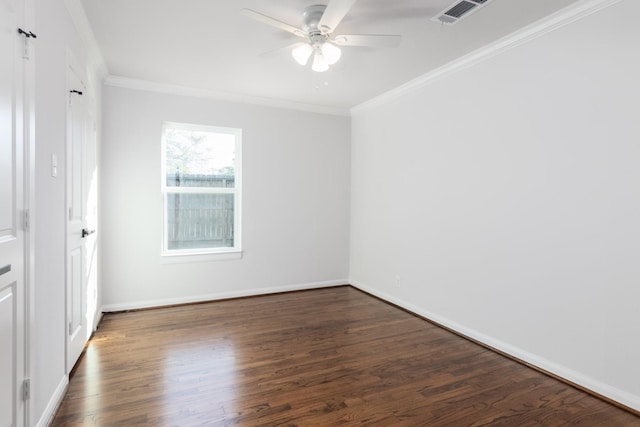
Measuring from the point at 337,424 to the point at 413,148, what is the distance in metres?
2.95

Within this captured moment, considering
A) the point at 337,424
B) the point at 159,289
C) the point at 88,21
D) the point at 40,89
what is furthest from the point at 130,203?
the point at 337,424

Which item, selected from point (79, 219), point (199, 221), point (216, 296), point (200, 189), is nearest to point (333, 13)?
point (79, 219)

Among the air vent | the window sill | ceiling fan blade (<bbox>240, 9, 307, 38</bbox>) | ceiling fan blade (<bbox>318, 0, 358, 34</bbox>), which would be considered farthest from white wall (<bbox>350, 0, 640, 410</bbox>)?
the window sill

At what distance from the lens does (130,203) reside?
3.87 metres

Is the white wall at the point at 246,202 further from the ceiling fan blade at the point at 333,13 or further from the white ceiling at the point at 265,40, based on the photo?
the ceiling fan blade at the point at 333,13

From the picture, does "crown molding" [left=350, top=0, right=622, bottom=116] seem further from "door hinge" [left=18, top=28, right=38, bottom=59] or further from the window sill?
"door hinge" [left=18, top=28, right=38, bottom=59]

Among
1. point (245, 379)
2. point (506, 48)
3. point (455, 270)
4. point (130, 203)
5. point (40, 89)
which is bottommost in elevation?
point (245, 379)

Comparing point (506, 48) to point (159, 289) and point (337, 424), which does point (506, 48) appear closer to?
point (337, 424)

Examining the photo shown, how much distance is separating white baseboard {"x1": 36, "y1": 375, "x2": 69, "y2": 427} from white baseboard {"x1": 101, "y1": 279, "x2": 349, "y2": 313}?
1.64m

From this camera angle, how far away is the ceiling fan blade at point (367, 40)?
237 centimetres

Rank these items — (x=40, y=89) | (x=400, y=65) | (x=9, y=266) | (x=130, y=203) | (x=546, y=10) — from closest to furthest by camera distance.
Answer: (x=9, y=266)
(x=40, y=89)
(x=546, y=10)
(x=400, y=65)
(x=130, y=203)

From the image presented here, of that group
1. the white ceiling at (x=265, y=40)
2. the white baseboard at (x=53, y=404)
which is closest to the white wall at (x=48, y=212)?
the white baseboard at (x=53, y=404)

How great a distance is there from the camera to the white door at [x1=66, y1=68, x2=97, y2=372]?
2.35m

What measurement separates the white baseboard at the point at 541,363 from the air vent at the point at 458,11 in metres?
2.61
